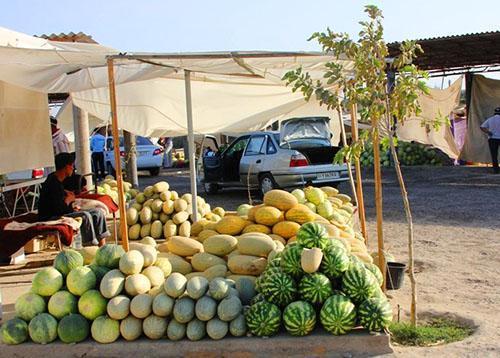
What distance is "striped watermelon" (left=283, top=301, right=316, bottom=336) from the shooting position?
14.8 feet

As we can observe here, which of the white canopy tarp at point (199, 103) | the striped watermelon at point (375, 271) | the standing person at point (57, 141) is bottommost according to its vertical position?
the striped watermelon at point (375, 271)

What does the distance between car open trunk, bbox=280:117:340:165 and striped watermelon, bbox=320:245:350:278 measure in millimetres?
9358

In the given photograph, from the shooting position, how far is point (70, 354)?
15.1 feet

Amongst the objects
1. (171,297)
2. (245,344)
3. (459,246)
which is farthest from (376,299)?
(459,246)

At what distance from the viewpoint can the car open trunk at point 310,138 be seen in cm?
1427

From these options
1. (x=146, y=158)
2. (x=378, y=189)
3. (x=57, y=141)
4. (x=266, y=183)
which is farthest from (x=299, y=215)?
(x=146, y=158)

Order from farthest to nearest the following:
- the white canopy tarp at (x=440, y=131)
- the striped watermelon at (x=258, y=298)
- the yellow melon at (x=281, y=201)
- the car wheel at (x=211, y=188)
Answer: the white canopy tarp at (x=440, y=131), the car wheel at (x=211, y=188), the yellow melon at (x=281, y=201), the striped watermelon at (x=258, y=298)

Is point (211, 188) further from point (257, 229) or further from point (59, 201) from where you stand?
point (257, 229)

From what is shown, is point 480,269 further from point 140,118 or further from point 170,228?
point 140,118

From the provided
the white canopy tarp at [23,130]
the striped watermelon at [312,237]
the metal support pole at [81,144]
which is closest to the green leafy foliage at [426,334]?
the striped watermelon at [312,237]

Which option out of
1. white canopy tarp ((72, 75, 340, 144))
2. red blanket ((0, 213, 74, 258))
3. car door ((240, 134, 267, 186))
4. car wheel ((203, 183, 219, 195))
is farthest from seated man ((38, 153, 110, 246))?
car wheel ((203, 183, 219, 195))

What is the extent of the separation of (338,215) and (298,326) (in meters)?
2.72

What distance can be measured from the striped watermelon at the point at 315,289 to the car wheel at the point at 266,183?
9.46 meters

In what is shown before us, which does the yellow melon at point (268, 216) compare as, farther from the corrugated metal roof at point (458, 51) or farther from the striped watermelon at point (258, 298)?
the corrugated metal roof at point (458, 51)
